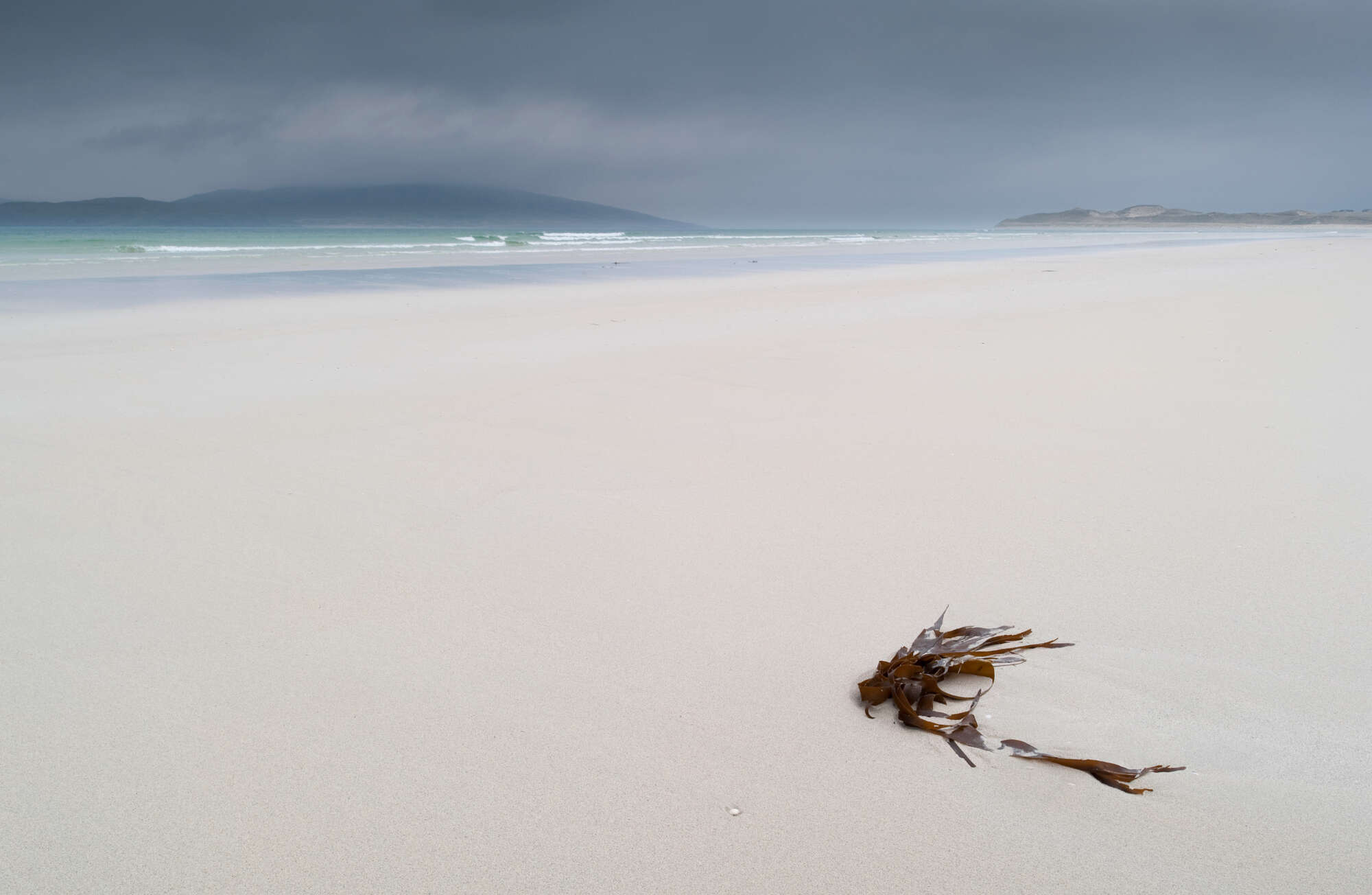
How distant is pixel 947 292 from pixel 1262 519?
6.84 metres

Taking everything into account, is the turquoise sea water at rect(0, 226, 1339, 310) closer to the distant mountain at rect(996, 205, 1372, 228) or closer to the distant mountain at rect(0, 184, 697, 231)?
the distant mountain at rect(0, 184, 697, 231)

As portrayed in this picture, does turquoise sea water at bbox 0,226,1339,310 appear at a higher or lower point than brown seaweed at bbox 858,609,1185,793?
higher

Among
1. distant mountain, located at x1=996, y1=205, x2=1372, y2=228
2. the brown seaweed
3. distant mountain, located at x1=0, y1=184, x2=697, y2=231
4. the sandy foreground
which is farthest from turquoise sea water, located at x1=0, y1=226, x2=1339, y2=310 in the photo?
distant mountain, located at x1=996, y1=205, x2=1372, y2=228

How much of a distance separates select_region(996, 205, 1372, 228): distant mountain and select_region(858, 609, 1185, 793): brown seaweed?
106 m

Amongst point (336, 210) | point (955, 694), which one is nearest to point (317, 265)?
point (955, 694)

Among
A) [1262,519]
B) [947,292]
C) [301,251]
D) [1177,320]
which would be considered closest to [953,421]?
[1262,519]

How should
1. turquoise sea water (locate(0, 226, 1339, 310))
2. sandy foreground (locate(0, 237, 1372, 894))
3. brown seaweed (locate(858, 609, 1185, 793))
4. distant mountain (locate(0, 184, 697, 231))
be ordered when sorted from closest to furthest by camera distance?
sandy foreground (locate(0, 237, 1372, 894)) → brown seaweed (locate(858, 609, 1185, 793)) → turquoise sea water (locate(0, 226, 1339, 310)) → distant mountain (locate(0, 184, 697, 231))

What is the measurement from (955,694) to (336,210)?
4654 inches

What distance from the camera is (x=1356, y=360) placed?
14.5 feet

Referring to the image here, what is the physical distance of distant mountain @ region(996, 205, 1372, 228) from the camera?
309 feet

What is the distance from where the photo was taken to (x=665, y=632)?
1.67 metres

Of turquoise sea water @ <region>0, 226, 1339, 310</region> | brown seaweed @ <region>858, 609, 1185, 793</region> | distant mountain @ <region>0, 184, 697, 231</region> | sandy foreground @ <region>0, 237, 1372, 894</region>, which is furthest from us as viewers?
distant mountain @ <region>0, 184, 697, 231</region>

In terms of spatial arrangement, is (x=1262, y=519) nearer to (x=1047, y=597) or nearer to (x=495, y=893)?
(x=1047, y=597)

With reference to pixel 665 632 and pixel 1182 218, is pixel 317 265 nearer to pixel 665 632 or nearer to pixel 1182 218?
pixel 665 632
